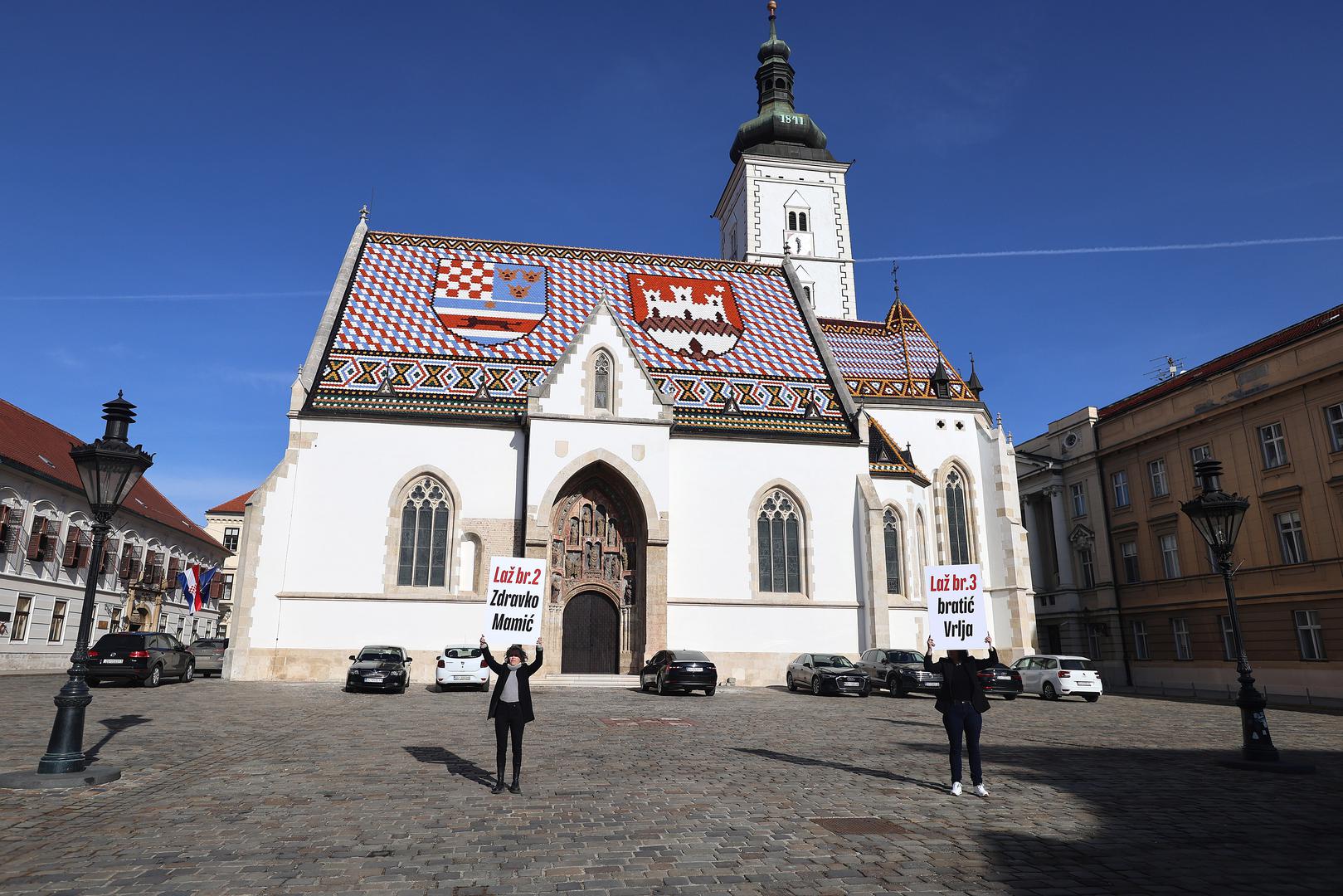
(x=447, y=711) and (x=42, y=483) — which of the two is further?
(x=42, y=483)

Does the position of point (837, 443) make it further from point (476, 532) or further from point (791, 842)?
point (791, 842)

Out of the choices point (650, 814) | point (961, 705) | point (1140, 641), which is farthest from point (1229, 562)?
point (1140, 641)

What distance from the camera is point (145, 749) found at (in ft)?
38.6

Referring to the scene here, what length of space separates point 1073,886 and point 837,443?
1025 inches

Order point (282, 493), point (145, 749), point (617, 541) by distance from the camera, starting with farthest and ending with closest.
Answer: point (617, 541), point (282, 493), point (145, 749)

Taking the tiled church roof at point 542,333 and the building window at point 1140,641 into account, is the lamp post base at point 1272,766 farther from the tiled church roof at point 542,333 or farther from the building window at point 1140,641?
the building window at point 1140,641

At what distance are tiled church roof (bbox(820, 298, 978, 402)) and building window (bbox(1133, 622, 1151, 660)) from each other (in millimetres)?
11647

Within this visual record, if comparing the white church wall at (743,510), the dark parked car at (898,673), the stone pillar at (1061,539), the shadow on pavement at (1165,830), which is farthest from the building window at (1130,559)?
the shadow on pavement at (1165,830)

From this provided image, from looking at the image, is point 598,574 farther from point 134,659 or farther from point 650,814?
point 650,814

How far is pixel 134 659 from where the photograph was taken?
2345cm

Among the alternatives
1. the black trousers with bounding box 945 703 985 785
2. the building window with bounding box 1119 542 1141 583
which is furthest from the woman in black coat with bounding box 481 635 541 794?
the building window with bounding box 1119 542 1141 583

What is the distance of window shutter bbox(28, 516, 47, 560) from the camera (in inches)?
1288

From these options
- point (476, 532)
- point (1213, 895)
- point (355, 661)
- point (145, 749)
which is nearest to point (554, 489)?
point (476, 532)

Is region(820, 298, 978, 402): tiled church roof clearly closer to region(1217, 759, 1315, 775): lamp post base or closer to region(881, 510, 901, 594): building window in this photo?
region(881, 510, 901, 594): building window
